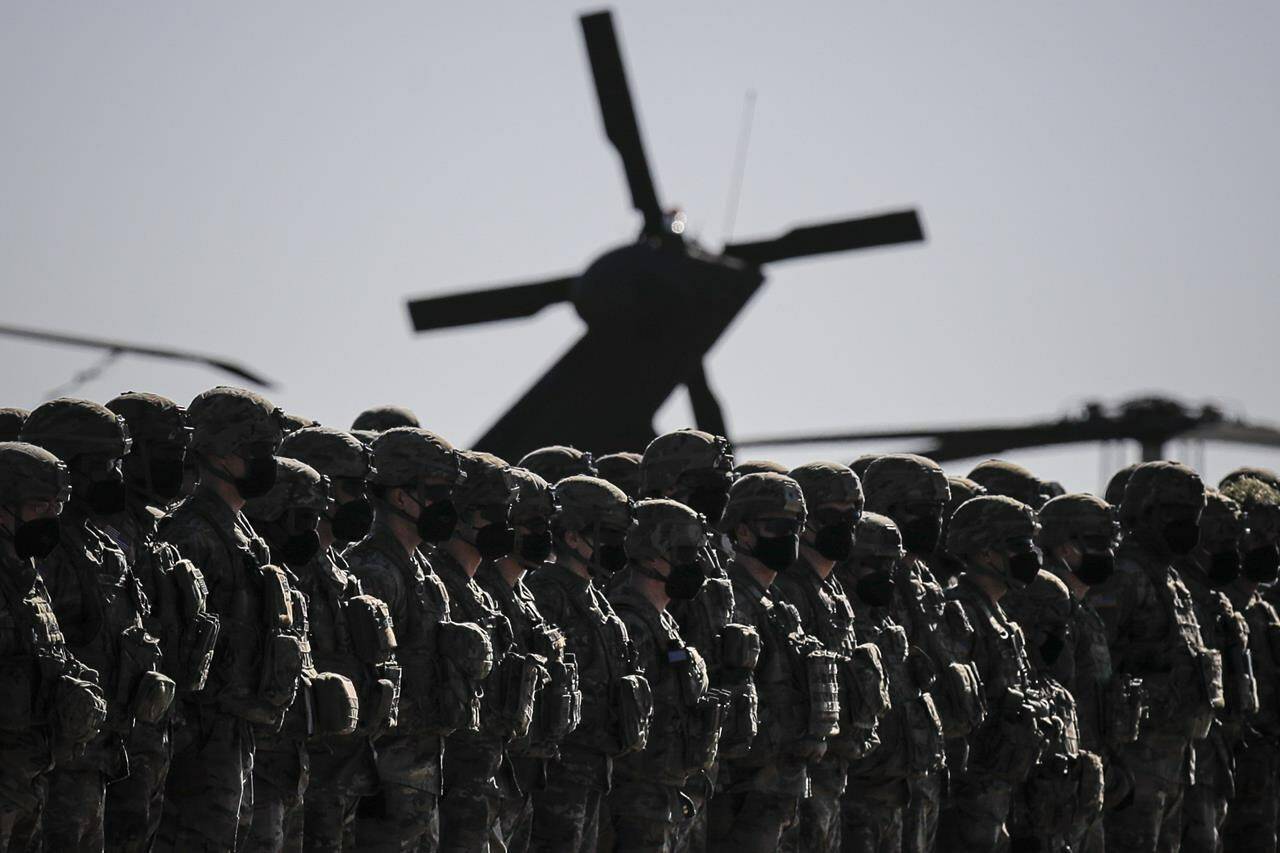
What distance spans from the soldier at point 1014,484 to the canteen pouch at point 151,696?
6.95 metres

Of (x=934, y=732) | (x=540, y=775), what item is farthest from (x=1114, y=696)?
(x=540, y=775)

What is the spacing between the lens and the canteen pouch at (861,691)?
12.2 m

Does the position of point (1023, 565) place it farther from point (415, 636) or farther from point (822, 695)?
point (415, 636)

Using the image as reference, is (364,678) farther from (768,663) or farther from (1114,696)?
(1114,696)

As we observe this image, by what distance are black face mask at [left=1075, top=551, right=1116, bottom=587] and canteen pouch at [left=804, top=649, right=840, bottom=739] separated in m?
2.66

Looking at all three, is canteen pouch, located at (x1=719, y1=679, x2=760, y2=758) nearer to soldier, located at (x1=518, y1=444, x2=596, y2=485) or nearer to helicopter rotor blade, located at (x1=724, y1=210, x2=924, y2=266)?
soldier, located at (x1=518, y1=444, x2=596, y2=485)

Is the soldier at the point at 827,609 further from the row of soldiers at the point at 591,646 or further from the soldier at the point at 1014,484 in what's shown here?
the soldier at the point at 1014,484

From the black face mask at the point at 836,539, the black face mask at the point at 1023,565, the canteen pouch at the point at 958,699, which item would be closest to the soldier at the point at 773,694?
the black face mask at the point at 836,539

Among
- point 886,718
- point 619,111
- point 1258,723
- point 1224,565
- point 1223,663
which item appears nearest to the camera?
point 886,718

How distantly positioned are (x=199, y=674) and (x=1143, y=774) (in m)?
6.94

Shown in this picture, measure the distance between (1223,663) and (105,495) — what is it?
8063mm

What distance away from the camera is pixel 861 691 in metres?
12.2

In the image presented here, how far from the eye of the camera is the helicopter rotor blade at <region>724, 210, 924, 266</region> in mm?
24938

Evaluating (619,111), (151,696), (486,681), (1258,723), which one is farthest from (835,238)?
(151,696)
